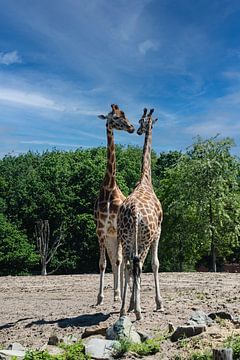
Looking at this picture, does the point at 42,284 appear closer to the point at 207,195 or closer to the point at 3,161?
the point at 207,195

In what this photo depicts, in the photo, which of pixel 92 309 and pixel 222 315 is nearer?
pixel 222 315

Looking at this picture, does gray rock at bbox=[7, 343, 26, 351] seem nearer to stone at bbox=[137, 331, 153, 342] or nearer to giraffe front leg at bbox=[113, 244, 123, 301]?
stone at bbox=[137, 331, 153, 342]

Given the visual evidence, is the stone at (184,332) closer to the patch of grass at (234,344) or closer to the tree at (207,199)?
the patch of grass at (234,344)

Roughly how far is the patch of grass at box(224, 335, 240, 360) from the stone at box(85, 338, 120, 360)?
1613 millimetres

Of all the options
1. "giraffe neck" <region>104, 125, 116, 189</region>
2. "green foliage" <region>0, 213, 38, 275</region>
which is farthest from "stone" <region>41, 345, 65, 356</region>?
"green foliage" <region>0, 213, 38, 275</region>

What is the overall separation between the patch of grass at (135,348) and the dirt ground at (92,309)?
0.16 meters

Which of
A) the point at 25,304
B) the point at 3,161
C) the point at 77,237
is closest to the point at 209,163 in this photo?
the point at 77,237

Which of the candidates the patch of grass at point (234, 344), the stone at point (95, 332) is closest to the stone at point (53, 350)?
the stone at point (95, 332)

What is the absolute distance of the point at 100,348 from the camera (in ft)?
25.3

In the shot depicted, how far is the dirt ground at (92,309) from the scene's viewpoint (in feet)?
29.1

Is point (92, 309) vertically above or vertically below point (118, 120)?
below

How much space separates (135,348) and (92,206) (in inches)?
1198

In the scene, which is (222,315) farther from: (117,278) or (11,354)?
(11,354)

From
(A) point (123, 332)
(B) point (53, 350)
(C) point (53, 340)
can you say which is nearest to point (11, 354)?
(B) point (53, 350)
